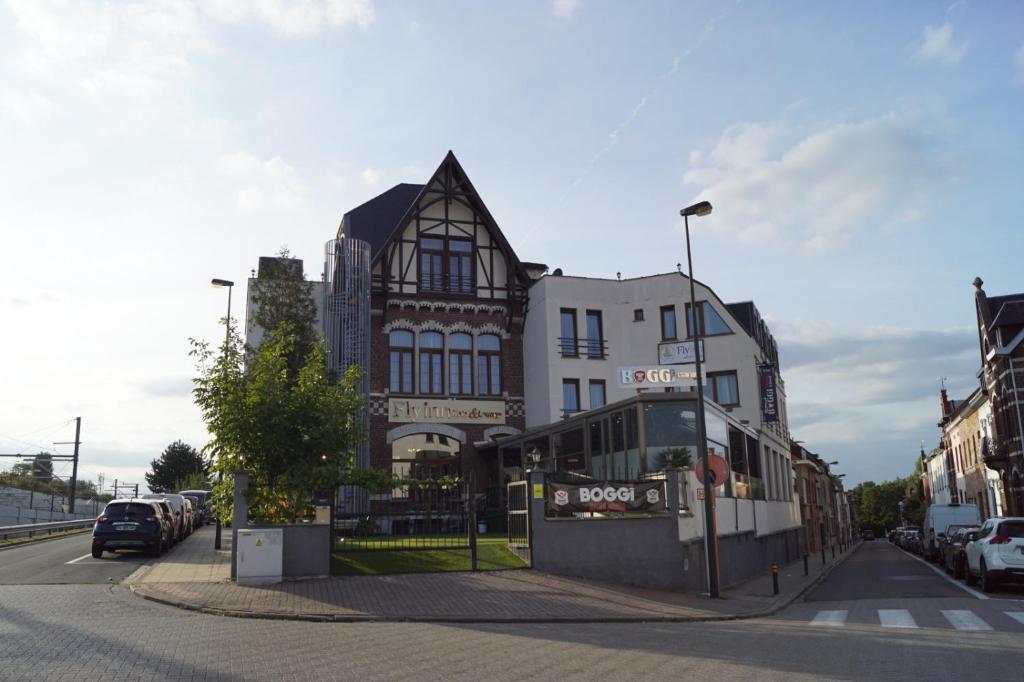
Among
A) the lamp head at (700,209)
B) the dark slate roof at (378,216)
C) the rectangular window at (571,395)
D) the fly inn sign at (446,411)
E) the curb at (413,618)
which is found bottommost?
the curb at (413,618)

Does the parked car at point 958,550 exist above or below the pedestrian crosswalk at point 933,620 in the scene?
above

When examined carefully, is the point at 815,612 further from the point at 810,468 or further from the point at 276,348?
the point at 810,468

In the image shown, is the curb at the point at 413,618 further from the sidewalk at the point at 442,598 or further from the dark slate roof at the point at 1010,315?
the dark slate roof at the point at 1010,315

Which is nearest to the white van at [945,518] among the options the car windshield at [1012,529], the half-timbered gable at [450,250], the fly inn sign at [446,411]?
the car windshield at [1012,529]

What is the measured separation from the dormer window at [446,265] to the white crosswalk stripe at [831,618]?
69.8 ft

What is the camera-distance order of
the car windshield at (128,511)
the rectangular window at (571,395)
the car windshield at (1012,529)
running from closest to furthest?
the car windshield at (1012,529), the car windshield at (128,511), the rectangular window at (571,395)

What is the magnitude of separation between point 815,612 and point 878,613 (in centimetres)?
129

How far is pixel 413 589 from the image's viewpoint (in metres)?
16.4

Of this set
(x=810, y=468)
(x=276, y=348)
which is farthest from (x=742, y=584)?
(x=810, y=468)

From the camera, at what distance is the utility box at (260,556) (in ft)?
54.6

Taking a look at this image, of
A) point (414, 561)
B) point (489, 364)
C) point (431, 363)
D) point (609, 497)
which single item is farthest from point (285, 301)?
point (609, 497)

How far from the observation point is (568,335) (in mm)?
35312

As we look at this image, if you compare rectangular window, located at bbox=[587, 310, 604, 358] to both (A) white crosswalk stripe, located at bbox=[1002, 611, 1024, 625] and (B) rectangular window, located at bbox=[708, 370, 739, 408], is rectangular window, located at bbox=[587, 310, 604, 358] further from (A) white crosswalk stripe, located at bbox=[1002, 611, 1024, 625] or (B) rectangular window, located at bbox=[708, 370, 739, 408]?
(A) white crosswalk stripe, located at bbox=[1002, 611, 1024, 625]

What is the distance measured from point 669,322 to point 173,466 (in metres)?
51.7
